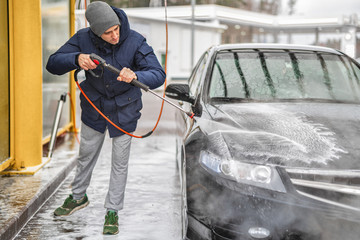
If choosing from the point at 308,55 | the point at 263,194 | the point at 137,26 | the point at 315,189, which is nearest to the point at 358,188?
the point at 315,189

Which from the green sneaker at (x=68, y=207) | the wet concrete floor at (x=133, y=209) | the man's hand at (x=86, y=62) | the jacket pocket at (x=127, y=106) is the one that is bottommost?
the wet concrete floor at (x=133, y=209)

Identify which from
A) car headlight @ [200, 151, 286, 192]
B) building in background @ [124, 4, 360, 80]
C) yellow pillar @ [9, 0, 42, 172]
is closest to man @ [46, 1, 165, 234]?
car headlight @ [200, 151, 286, 192]

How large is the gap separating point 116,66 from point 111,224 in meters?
1.23

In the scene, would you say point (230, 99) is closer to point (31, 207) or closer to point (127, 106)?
point (127, 106)

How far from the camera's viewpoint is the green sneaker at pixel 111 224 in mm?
3832

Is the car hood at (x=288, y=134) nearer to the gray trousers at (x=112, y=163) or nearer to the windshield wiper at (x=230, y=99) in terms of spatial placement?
the windshield wiper at (x=230, y=99)

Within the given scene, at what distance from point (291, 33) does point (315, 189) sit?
5663 cm

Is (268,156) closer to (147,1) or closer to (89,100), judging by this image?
(89,100)

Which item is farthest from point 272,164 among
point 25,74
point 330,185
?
point 25,74

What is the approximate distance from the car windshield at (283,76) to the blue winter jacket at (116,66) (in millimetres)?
594

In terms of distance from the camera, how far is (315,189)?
2.50 m

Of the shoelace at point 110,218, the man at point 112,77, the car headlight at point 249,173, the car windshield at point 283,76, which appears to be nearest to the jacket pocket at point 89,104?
the man at point 112,77

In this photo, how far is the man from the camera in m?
3.55

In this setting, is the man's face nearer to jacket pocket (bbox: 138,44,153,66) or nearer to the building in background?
jacket pocket (bbox: 138,44,153,66)
